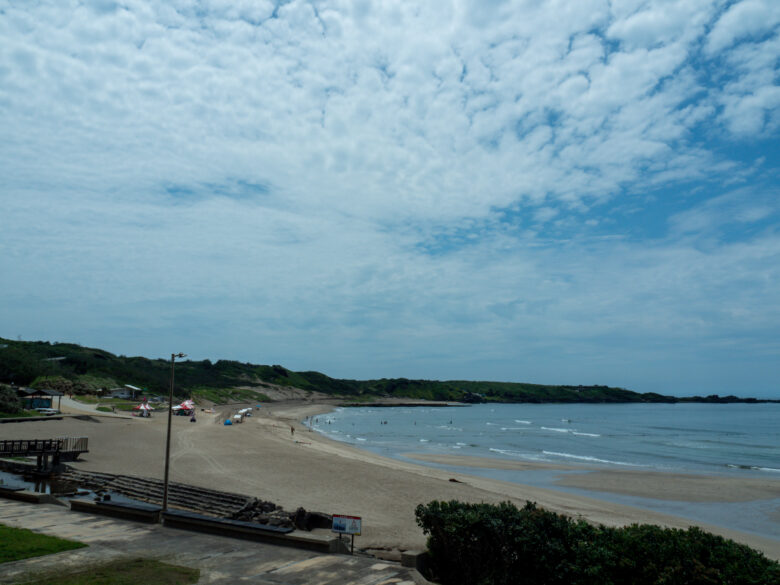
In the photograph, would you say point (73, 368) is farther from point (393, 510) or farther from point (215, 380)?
point (393, 510)

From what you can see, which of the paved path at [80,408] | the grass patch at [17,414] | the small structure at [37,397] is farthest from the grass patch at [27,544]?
the small structure at [37,397]

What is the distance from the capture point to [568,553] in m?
10.7

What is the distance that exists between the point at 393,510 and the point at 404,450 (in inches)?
1287

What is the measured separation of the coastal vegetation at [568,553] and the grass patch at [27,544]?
25.2ft

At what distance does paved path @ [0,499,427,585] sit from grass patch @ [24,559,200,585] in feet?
1.07

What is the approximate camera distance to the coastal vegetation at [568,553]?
8812mm

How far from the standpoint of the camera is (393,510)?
24281 mm

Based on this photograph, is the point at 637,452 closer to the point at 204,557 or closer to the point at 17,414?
the point at 204,557

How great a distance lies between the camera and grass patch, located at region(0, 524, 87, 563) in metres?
11.2

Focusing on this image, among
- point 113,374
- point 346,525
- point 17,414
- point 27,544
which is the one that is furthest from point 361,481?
point 113,374

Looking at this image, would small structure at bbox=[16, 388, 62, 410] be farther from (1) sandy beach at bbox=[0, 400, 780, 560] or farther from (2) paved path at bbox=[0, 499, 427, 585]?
(2) paved path at bbox=[0, 499, 427, 585]

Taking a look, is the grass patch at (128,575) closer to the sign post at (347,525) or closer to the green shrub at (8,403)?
the sign post at (347,525)

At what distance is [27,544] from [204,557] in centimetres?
383

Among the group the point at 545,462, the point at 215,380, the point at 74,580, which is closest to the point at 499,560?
the point at 74,580
